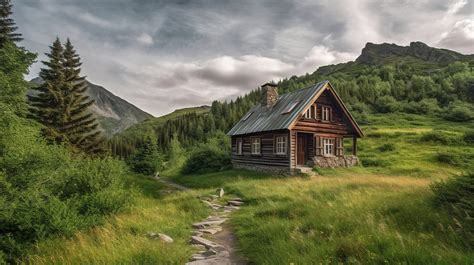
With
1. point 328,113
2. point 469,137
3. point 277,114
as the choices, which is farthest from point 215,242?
point 469,137

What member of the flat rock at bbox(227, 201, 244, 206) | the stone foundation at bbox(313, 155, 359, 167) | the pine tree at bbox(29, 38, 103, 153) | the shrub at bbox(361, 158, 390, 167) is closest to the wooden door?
the stone foundation at bbox(313, 155, 359, 167)

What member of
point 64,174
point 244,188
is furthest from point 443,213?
point 64,174

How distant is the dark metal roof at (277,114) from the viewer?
78.6ft

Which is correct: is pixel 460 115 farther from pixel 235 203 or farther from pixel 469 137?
pixel 235 203

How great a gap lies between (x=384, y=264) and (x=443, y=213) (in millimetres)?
3203

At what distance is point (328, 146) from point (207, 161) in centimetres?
1428

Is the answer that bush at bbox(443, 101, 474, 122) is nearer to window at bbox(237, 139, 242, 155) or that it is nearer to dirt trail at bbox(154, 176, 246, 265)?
window at bbox(237, 139, 242, 155)

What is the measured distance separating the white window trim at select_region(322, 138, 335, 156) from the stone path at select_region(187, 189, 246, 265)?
56.5ft

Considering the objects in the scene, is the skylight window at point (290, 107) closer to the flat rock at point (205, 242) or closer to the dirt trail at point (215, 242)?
the dirt trail at point (215, 242)

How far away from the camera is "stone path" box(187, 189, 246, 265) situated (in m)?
6.11

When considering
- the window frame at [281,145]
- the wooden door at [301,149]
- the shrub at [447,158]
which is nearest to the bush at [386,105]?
the shrub at [447,158]

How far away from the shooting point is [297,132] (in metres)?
25.1

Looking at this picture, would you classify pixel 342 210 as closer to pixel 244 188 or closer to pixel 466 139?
pixel 244 188

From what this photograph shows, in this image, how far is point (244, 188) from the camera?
16438mm
